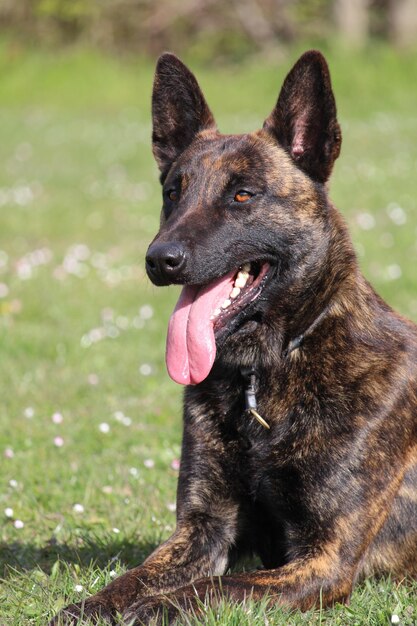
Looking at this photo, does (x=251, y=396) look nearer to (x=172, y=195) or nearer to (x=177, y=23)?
(x=172, y=195)

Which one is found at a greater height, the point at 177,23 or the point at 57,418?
the point at 177,23

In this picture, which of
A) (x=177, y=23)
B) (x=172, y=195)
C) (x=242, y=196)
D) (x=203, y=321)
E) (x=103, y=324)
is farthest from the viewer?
(x=177, y=23)

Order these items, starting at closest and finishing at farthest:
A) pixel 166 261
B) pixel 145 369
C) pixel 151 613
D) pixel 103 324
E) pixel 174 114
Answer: pixel 151 613 → pixel 166 261 → pixel 174 114 → pixel 145 369 → pixel 103 324

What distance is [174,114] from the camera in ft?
14.6

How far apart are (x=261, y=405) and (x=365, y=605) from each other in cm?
81

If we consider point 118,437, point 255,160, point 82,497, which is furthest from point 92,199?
point 255,160

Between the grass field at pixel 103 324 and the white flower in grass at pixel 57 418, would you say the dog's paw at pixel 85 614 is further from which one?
the white flower in grass at pixel 57 418

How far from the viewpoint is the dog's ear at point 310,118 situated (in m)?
3.89

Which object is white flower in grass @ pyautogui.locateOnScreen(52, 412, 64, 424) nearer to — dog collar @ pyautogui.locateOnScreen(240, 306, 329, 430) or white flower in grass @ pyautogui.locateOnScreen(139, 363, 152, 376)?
white flower in grass @ pyautogui.locateOnScreen(139, 363, 152, 376)

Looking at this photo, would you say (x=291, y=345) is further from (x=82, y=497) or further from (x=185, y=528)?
(x=82, y=497)

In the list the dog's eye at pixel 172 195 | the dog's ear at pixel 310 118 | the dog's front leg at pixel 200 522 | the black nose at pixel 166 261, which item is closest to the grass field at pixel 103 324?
the dog's front leg at pixel 200 522

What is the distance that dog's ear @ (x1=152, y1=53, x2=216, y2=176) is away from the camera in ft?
14.2

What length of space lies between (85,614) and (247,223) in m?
1.54

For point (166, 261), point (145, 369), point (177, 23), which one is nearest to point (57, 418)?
point (145, 369)
